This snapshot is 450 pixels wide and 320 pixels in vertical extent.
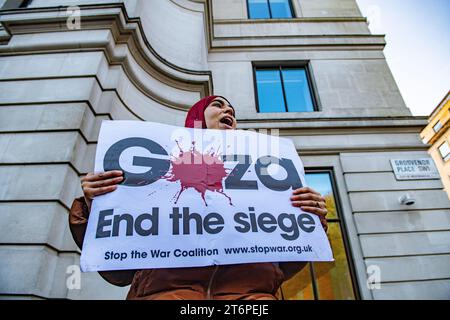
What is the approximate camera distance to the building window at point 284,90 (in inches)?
302

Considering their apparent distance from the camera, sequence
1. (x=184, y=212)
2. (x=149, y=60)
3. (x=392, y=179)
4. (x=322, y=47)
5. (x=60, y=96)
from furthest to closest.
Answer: (x=322, y=47), (x=392, y=179), (x=149, y=60), (x=60, y=96), (x=184, y=212)

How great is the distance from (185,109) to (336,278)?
4.87 meters

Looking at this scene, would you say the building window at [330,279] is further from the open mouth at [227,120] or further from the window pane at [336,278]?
the open mouth at [227,120]

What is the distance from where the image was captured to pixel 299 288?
17.4 ft

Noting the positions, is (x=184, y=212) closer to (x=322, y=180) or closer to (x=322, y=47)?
(x=322, y=180)

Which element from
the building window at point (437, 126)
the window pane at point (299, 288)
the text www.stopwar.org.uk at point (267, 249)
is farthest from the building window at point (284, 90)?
the building window at point (437, 126)

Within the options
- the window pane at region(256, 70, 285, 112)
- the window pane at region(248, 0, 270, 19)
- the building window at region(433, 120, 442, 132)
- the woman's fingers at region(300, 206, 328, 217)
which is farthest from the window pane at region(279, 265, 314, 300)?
the building window at region(433, 120, 442, 132)

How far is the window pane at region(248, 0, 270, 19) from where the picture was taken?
947 cm

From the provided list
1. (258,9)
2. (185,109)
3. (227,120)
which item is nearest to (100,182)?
(227,120)

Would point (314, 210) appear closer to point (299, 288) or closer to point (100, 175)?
point (100, 175)
